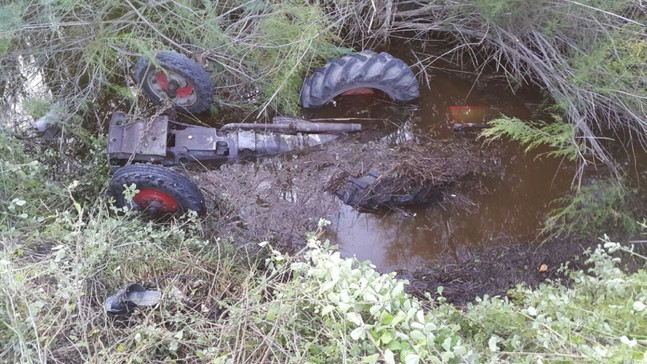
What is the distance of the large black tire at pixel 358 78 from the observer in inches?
151

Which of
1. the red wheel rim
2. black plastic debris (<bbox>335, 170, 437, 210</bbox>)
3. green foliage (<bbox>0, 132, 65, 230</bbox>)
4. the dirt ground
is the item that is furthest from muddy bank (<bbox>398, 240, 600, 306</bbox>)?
green foliage (<bbox>0, 132, 65, 230</bbox>)

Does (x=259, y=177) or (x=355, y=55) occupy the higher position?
(x=355, y=55)

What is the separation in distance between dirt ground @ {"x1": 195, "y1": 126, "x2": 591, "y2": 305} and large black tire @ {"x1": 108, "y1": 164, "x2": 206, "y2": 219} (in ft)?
0.87

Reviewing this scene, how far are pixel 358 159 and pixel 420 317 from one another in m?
2.19

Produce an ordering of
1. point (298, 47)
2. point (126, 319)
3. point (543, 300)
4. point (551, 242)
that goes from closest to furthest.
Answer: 1. point (543, 300)
2. point (126, 319)
3. point (551, 242)
4. point (298, 47)

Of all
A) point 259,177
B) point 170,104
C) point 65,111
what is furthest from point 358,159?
point 65,111

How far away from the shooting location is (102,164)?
3551 millimetres

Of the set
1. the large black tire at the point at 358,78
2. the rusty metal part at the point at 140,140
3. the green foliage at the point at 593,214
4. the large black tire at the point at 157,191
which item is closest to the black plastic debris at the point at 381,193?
the large black tire at the point at 358,78

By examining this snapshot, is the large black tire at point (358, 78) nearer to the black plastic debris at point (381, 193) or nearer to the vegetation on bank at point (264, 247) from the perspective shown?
the vegetation on bank at point (264, 247)

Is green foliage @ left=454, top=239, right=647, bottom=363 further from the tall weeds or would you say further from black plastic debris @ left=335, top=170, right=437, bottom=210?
the tall weeds

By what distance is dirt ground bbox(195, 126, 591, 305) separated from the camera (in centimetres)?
334

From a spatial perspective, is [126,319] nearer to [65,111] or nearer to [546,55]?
[65,111]

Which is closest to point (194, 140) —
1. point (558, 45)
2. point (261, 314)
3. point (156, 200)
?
point (156, 200)

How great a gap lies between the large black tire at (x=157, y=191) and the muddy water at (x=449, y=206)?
3.14 feet
